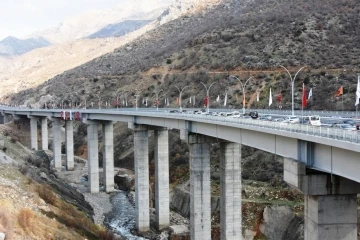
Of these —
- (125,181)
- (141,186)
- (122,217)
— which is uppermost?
(141,186)

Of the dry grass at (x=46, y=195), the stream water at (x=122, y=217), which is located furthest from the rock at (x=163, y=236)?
the dry grass at (x=46, y=195)

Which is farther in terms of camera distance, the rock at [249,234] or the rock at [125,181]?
the rock at [125,181]

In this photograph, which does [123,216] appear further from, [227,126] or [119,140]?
[119,140]

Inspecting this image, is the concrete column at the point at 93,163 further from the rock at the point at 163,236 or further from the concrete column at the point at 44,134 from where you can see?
the concrete column at the point at 44,134

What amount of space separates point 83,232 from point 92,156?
30.6 m

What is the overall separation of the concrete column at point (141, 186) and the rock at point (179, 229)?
11.0ft

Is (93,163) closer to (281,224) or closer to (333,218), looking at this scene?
(281,224)

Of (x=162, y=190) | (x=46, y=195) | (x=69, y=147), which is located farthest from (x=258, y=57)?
(x=46, y=195)

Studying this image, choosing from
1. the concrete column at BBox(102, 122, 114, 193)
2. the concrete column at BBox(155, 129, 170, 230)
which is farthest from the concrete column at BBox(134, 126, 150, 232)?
the concrete column at BBox(102, 122, 114, 193)

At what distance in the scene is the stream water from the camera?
156 feet

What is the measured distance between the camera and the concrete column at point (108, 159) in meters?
64.2

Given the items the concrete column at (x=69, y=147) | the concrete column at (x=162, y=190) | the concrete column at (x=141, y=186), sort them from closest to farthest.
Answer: the concrete column at (x=162, y=190) < the concrete column at (x=141, y=186) < the concrete column at (x=69, y=147)

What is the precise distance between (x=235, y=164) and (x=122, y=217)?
20.1 m

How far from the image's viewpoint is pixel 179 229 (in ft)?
154
